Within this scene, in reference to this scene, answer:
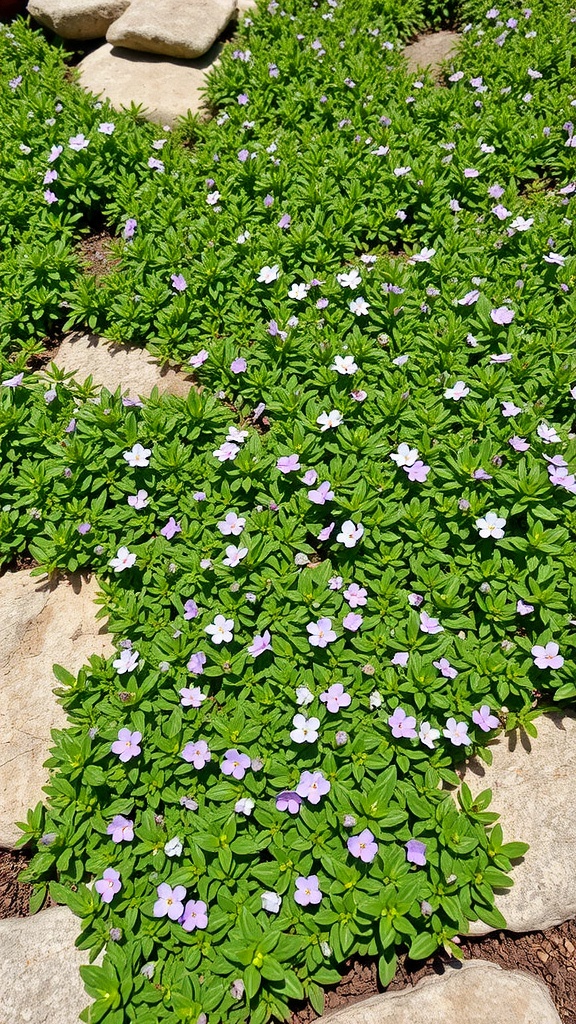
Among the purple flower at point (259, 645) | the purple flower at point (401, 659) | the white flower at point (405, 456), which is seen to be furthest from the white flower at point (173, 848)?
the white flower at point (405, 456)

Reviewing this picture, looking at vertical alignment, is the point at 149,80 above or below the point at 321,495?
above

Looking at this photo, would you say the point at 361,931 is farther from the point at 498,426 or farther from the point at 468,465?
the point at 498,426

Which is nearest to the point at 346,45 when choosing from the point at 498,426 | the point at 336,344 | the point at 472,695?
the point at 336,344

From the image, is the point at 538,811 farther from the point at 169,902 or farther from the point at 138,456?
the point at 138,456

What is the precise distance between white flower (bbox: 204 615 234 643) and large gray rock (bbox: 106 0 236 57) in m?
6.79

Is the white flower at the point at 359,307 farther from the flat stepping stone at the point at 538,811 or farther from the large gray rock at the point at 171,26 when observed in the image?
the large gray rock at the point at 171,26

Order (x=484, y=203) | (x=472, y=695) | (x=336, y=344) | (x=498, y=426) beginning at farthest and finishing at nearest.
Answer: (x=484, y=203) → (x=336, y=344) → (x=498, y=426) → (x=472, y=695)

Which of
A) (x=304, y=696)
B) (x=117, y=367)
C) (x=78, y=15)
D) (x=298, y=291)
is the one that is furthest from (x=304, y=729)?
(x=78, y=15)

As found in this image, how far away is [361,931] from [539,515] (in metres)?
2.14

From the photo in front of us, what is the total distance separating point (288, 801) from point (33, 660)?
1.71m

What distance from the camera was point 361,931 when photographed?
8.87ft

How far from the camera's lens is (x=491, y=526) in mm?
3520

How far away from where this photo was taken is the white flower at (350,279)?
4562 millimetres

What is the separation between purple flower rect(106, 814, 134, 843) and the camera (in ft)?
9.63
